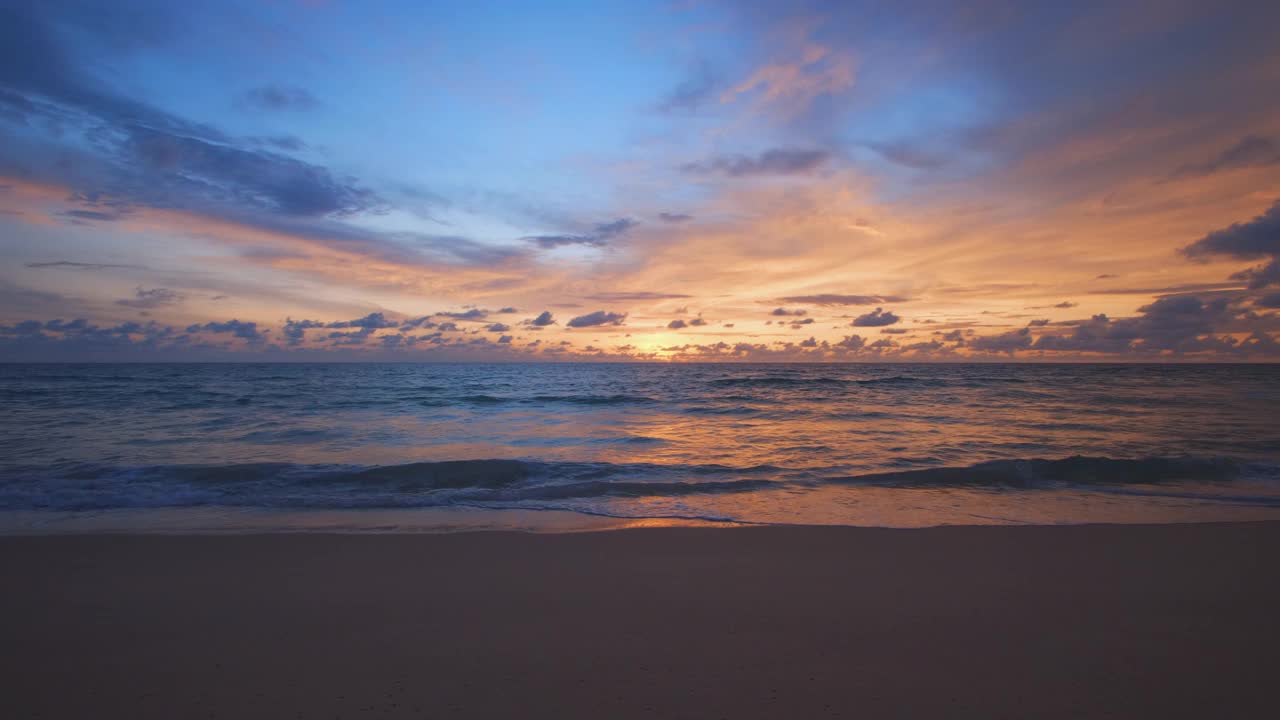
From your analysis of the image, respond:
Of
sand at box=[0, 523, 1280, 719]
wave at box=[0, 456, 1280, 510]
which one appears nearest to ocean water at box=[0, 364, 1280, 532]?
wave at box=[0, 456, 1280, 510]

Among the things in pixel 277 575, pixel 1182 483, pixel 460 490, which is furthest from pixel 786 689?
pixel 1182 483

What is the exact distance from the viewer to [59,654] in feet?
13.8

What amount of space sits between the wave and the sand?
9.52ft

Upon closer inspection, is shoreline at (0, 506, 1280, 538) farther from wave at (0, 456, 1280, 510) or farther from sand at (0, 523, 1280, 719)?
sand at (0, 523, 1280, 719)

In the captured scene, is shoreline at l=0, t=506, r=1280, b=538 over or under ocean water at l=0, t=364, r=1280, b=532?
over

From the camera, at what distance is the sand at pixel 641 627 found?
141 inches

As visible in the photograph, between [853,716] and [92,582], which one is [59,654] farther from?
[853,716]

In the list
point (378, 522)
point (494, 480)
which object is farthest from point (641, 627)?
point (494, 480)

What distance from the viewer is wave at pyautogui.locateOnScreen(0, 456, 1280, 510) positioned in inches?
381

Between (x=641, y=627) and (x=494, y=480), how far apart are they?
805 cm

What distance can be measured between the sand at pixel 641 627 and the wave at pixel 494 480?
290cm

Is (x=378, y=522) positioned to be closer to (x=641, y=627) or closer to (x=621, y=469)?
(x=641, y=627)

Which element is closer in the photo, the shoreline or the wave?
the shoreline

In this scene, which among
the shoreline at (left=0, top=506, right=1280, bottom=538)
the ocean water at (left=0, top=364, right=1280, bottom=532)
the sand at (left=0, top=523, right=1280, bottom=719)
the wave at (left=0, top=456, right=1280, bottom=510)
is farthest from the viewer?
the wave at (left=0, top=456, right=1280, bottom=510)
